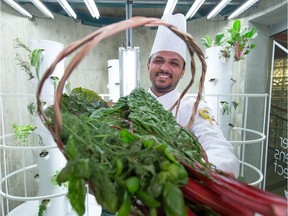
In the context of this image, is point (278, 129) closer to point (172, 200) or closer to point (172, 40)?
point (172, 40)

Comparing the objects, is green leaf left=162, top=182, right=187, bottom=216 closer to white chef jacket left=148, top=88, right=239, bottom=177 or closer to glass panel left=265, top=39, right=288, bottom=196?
white chef jacket left=148, top=88, right=239, bottom=177

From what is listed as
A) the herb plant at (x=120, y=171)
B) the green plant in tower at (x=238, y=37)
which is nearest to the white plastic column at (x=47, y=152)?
the herb plant at (x=120, y=171)

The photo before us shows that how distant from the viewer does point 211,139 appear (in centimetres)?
63

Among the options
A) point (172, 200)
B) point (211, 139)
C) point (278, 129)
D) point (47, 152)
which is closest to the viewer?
point (172, 200)

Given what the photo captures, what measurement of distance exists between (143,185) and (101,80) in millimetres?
2531

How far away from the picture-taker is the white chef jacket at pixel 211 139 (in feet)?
1.61

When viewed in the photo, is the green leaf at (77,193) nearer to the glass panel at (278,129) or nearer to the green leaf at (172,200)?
the green leaf at (172,200)

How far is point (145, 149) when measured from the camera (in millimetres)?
269

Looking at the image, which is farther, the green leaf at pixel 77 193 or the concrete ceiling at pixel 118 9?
the concrete ceiling at pixel 118 9

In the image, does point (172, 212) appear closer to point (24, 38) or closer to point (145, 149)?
point (145, 149)

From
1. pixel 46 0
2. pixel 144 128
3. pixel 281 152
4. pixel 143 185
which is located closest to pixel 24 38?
pixel 46 0

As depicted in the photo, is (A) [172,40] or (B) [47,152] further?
(B) [47,152]

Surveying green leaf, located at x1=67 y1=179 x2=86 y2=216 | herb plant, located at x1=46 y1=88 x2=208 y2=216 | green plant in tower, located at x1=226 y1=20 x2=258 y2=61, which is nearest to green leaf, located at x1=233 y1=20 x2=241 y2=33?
green plant in tower, located at x1=226 y1=20 x2=258 y2=61

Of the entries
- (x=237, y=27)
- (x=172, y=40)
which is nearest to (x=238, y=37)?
(x=237, y=27)
